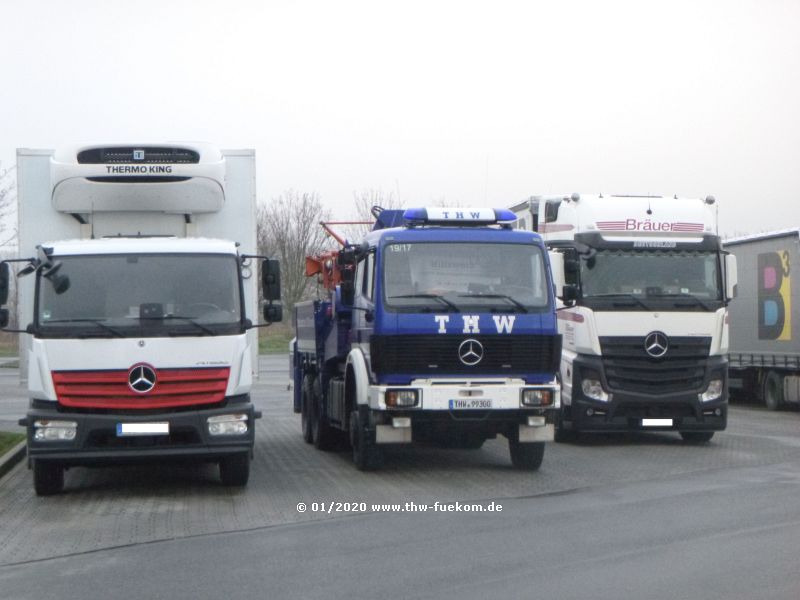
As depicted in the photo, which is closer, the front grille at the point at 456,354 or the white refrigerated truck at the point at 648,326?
the front grille at the point at 456,354

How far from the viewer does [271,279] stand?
12.7 metres

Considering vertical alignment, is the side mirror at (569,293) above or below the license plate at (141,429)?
above

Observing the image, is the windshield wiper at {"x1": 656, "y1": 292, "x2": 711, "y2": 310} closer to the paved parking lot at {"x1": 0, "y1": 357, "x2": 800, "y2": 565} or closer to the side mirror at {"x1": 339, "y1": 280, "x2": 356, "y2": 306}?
the paved parking lot at {"x1": 0, "y1": 357, "x2": 800, "y2": 565}

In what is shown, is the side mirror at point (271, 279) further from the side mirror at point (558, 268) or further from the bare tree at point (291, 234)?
the bare tree at point (291, 234)

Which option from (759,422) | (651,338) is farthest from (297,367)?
(759,422)

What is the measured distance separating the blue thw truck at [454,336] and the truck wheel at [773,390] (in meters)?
12.5

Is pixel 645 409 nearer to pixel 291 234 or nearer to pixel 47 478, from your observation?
pixel 47 478

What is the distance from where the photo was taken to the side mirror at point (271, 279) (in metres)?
12.7

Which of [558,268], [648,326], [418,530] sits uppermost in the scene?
[558,268]

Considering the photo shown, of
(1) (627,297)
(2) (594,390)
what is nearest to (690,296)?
(1) (627,297)

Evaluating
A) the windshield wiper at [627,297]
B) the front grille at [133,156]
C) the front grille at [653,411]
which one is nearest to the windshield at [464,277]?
the front grille at [133,156]

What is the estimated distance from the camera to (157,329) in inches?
470

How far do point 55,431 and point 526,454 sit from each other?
5.47 meters

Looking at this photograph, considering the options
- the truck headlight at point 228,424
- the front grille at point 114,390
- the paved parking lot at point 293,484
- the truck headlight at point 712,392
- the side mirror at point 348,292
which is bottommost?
the paved parking lot at point 293,484
